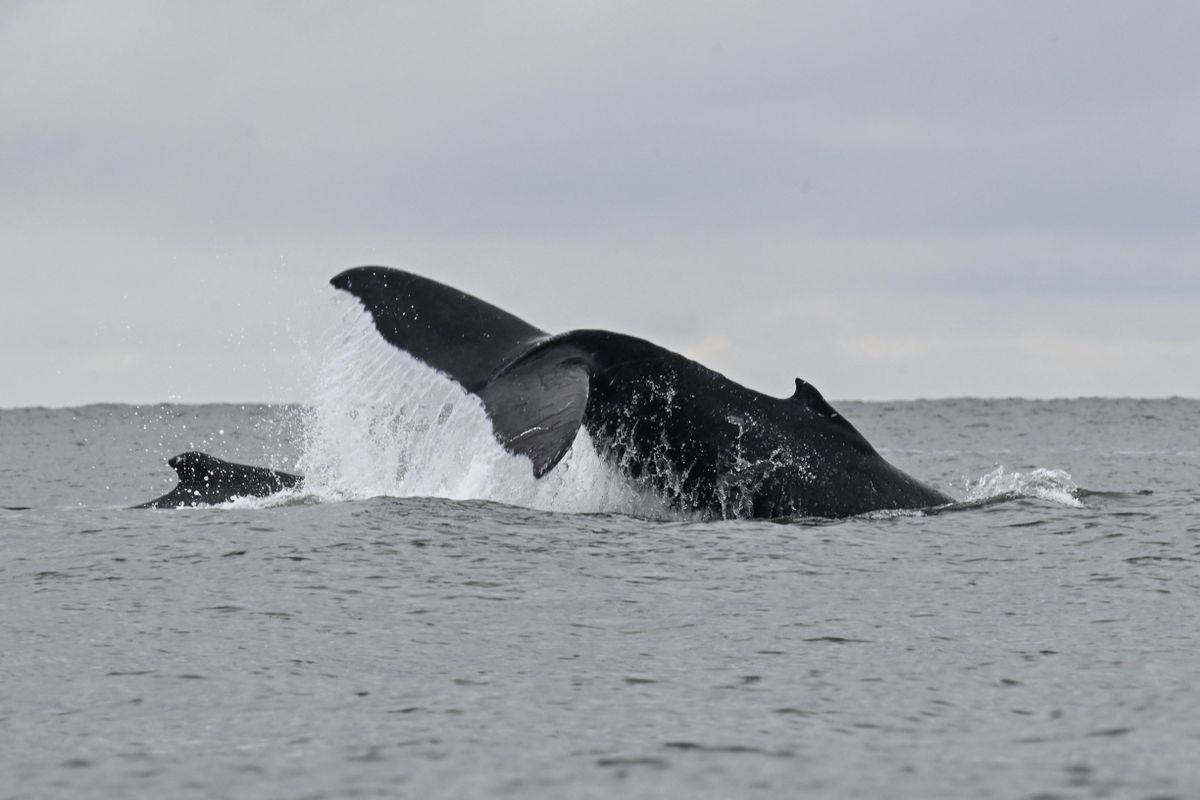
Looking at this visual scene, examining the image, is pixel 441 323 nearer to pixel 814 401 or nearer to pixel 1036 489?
pixel 814 401

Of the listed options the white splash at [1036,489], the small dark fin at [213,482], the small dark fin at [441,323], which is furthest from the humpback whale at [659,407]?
the small dark fin at [213,482]

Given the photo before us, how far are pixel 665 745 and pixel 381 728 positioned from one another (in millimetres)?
1183

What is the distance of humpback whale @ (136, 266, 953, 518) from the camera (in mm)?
10945

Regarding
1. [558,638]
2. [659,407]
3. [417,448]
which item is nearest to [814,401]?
[659,407]

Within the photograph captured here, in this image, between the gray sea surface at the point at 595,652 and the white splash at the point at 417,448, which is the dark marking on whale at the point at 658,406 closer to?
the white splash at the point at 417,448

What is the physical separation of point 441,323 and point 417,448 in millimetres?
1558

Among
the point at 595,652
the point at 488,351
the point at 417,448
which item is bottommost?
the point at 595,652

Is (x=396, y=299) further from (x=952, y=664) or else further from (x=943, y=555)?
(x=952, y=664)

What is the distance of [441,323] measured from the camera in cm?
1139

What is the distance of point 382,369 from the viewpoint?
1131cm

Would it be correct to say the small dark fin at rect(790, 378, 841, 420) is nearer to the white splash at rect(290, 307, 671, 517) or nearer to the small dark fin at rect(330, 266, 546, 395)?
the white splash at rect(290, 307, 671, 517)

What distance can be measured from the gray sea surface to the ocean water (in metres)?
0.02

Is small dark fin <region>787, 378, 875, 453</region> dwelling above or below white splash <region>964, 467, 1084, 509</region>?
above

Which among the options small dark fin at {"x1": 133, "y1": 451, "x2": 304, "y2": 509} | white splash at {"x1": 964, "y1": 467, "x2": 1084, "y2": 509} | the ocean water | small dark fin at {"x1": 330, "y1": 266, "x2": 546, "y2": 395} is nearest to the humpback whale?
small dark fin at {"x1": 330, "y1": 266, "x2": 546, "y2": 395}
